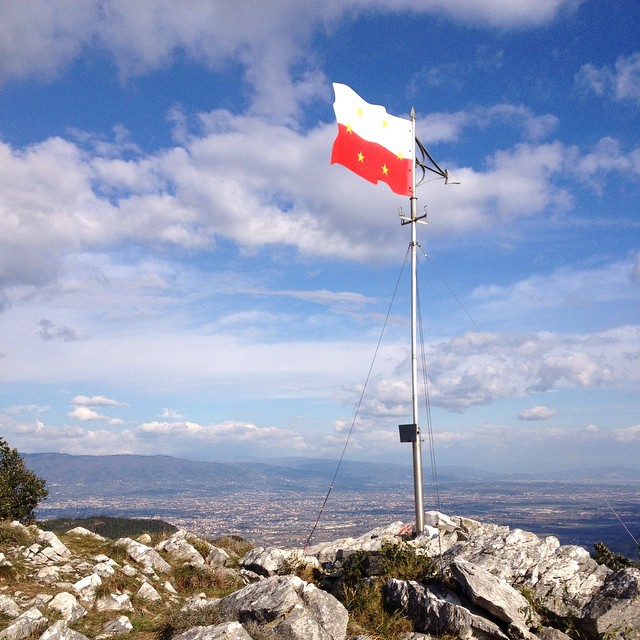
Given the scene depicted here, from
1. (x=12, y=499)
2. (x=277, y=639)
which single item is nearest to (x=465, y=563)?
(x=277, y=639)

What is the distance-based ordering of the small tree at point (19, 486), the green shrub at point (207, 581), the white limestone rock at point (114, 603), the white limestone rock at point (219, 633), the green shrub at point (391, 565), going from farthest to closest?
the small tree at point (19, 486), the green shrub at point (207, 581), the green shrub at point (391, 565), the white limestone rock at point (114, 603), the white limestone rock at point (219, 633)

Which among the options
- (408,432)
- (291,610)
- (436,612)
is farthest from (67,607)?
(408,432)

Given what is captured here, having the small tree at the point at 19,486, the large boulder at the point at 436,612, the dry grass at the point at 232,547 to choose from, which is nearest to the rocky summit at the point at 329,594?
the large boulder at the point at 436,612

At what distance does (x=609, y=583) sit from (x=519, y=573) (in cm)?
186

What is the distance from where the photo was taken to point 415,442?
16.1 m

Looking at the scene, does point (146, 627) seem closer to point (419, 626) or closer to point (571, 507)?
point (419, 626)

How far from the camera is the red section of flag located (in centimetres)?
1656

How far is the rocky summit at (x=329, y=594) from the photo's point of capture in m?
9.75

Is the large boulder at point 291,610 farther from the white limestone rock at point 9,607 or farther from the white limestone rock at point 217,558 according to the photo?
the white limestone rock at point 217,558

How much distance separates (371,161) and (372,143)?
2.10 ft

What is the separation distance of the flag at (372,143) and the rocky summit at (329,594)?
464 inches

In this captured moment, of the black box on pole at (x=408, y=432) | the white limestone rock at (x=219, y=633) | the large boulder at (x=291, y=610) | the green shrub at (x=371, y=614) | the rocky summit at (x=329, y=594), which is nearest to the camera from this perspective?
the white limestone rock at (x=219, y=633)

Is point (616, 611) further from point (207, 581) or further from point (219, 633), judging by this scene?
point (207, 581)

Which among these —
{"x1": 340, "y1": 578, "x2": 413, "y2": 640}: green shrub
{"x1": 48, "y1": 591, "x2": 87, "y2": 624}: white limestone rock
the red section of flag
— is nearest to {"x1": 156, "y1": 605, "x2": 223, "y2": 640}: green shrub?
{"x1": 48, "y1": 591, "x2": 87, "y2": 624}: white limestone rock
